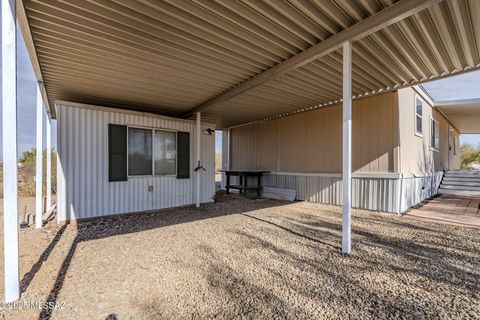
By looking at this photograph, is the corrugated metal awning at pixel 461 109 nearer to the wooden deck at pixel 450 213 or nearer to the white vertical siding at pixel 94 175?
the wooden deck at pixel 450 213

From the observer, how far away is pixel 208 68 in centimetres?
410

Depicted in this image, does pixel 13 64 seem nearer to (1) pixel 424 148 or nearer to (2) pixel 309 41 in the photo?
(2) pixel 309 41

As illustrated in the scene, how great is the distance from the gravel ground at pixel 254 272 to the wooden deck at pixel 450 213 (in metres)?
0.52

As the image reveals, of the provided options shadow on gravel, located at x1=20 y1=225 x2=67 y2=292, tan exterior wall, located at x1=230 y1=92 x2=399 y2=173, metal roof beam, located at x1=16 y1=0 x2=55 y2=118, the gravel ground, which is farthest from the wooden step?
metal roof beam, located at x1=16 y1=0 x2=55 y2=118

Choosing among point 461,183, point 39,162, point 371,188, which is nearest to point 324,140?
point 371,188

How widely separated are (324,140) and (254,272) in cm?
519

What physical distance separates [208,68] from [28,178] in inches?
354

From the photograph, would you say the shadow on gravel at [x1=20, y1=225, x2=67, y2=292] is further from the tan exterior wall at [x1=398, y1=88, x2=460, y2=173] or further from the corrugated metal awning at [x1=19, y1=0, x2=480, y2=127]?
the tan exterior wall at [x1=398, y1=88, x2=460, y2=173]

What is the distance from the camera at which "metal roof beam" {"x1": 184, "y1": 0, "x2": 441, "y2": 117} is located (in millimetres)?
2478

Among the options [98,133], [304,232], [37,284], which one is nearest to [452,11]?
[304,232]

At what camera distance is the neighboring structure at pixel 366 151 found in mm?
5656

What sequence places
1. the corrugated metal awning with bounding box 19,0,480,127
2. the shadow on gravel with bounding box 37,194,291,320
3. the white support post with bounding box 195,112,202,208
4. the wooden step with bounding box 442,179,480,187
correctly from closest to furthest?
1. the corrugated metal awning with bounding box 19,0,480,127
2. the shadow on gravel with bounding box 37,194,291,320
3. the white support post with bounding box 195,112,202,208
4. the wooden step with bounding box 442,179,480,187

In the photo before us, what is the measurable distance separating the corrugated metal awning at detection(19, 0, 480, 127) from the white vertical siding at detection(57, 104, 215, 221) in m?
0.60

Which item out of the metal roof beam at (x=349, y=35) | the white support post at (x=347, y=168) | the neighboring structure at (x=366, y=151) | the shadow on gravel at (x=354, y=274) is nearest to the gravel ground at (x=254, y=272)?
the shadow on gravel at (x=354, y=274)
